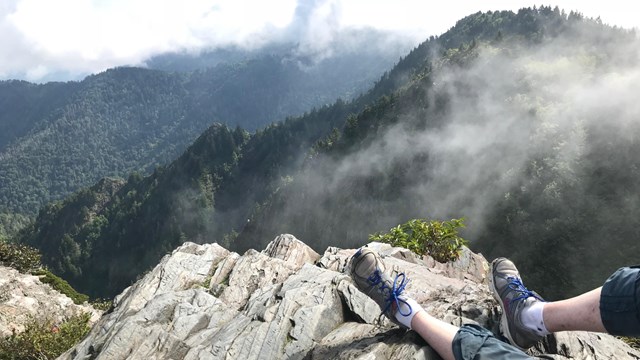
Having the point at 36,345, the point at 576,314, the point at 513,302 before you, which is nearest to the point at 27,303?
the point at 36,345

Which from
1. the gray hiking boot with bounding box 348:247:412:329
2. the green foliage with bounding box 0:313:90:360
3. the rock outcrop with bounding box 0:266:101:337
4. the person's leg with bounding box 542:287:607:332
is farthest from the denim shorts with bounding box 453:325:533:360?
the rock outcrop with bounding box 0:266:101:337

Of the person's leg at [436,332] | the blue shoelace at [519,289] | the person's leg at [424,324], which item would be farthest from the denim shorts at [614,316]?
the blue shoelace at [519,289]

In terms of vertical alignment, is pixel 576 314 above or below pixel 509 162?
above

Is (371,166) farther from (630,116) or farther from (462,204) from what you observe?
(630,116)

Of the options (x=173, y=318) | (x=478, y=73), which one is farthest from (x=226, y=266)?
(x=478, y=73)

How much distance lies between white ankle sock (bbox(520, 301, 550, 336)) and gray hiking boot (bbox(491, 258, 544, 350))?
7cm

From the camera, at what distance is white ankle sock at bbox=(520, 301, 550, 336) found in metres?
5.92

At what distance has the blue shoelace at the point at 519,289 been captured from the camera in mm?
6418

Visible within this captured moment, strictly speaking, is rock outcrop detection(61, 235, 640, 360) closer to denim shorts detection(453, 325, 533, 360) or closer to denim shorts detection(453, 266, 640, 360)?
denim shorts detection(453, 325, 533, 360)

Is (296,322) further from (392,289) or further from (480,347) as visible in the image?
(480,347)

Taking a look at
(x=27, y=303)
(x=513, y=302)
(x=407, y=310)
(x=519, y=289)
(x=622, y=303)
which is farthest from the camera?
(x=27, y=303)

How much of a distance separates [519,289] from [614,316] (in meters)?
1.86

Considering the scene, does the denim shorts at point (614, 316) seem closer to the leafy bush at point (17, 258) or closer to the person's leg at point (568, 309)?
the person's leg at point (568, 309)

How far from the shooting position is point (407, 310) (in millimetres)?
6664
